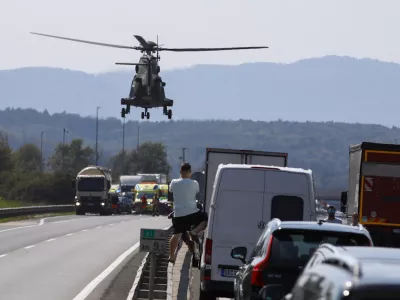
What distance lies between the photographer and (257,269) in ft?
38.3

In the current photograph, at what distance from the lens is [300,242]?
11.6 m

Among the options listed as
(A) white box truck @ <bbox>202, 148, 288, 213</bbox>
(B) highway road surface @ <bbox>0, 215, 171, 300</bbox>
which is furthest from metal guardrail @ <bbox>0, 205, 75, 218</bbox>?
(A) white box truck @ <bbox>202, 148, 288, 213</bbox>

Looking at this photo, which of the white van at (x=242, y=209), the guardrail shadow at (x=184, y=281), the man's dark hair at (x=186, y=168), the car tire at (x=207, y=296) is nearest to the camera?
the white van at (x=242, y=209)

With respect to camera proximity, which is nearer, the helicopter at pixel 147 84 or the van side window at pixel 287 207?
the van side window at pixel 287 207

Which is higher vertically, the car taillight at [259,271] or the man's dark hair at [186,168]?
the man's dark hair at [186,168]

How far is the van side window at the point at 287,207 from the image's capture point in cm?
1675

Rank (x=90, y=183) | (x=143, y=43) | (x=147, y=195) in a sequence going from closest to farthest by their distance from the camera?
(x=143, y=43) < (x=90, y=183) < (x=147, y=195)

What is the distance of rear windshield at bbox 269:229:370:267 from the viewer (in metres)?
11.3

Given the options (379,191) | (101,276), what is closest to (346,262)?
(101,276)

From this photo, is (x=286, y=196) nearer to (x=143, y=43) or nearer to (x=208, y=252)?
(x=208, y=252)

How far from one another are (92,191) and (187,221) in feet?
190

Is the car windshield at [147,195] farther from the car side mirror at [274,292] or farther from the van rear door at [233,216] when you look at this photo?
the car side mirror at [274,292]

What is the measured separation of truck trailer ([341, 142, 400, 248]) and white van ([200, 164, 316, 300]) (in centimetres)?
1277

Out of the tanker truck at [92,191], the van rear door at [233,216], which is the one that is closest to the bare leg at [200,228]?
the van rear door at [233,216]
